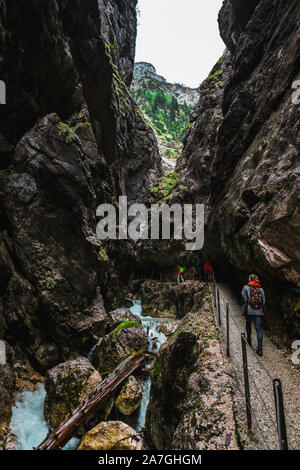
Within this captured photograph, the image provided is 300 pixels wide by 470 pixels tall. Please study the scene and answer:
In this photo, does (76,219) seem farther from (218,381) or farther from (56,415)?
(218,381)

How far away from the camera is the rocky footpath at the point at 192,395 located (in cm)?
398

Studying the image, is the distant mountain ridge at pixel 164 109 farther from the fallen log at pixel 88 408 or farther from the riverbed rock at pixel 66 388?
the riverbed rock at pixel 66 388

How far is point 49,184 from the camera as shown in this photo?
12.7m

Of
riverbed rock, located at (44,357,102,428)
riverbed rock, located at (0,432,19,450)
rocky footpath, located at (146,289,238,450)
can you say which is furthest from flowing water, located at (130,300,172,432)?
riverbed rock, located at (0,432,19,450)

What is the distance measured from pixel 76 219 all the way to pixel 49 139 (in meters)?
4.68

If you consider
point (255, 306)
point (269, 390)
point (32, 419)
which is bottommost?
point (32, 419)

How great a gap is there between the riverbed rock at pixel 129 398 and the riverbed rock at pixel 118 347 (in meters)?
1.32

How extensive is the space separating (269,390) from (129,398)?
5.83 meters

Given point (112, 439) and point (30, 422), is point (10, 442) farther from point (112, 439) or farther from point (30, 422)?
point (112, 439)

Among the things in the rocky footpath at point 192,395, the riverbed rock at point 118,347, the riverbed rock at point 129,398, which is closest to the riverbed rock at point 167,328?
the riverbed rock at point 118,347

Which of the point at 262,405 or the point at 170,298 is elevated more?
the point at 262,405

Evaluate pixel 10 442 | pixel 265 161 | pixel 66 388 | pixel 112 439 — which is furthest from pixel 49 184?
pixel 112 439

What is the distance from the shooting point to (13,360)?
10.2 meters

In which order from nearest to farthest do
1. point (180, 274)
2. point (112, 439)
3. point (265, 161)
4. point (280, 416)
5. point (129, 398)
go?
point (280, 416) < point (112, 439) < point (265, 161) < point (129, 398) < point (180, 274)
